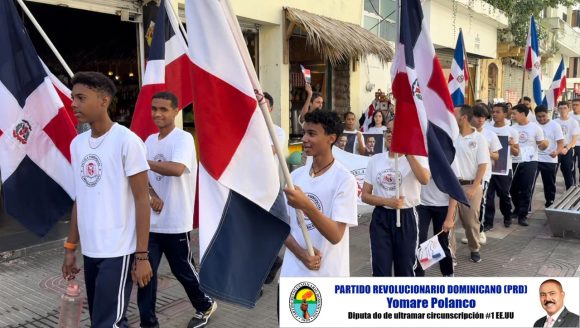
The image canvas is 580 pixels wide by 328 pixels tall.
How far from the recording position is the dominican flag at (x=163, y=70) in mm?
4668

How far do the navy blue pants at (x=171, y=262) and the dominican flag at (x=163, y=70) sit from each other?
1064 mm

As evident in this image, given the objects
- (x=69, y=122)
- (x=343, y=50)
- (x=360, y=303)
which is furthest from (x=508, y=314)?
(x=343, y=50)

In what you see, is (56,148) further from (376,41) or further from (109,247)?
(376,41)

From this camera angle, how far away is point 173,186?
13.4 feet

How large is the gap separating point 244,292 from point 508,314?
1565 millimetres

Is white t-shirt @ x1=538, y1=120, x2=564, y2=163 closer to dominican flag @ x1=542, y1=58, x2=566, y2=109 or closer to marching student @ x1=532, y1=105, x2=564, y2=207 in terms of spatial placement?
marching student @ x1=532, y1=105, x2=564, y2=207

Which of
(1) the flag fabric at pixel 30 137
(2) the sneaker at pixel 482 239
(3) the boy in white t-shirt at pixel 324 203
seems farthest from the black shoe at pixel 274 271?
(2) the sneaker at pixel 482 239

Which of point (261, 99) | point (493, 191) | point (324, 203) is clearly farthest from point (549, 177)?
point (261, 99)

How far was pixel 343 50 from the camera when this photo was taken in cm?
970

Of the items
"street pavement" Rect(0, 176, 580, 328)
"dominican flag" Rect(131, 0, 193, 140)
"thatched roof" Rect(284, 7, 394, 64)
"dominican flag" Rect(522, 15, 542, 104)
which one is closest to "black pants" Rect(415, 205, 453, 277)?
"street pavement" Rect(0, 176, 580, 328)

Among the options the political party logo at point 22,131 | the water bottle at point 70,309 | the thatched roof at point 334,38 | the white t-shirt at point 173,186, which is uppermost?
the thatched roof at point 334,38

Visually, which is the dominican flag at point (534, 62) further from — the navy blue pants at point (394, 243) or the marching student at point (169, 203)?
the marching student at point (169, 203)

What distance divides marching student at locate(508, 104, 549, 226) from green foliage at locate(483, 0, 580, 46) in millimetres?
11735

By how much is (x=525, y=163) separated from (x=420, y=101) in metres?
5.15
